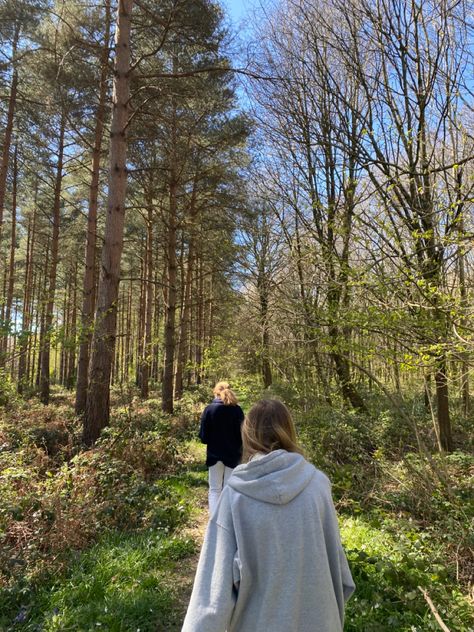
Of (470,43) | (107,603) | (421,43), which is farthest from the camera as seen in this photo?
(421,43)

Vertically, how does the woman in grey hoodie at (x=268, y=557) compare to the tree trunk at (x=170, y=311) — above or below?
below

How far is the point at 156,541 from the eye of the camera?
457 cm

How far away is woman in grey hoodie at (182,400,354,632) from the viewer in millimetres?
1606

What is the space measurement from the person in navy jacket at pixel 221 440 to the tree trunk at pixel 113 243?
2.68 m

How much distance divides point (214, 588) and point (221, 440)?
3.51 m

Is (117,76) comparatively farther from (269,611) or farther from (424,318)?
(269,611)

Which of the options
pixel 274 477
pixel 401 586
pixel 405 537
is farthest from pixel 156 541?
pixel 274 477

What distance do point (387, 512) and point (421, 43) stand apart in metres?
6.98

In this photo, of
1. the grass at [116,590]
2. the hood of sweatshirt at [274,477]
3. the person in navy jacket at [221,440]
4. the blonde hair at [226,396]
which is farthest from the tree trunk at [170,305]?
the hood of sweatshirt at [274,477]

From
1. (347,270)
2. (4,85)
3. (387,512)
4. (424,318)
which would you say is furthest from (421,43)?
(4,85)

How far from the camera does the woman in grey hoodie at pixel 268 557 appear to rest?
161cm

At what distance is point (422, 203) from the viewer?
6.46 meters

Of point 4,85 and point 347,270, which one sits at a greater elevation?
point 4,85

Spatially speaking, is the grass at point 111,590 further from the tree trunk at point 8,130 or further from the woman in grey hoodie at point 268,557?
the tree trunk at point 8,130
